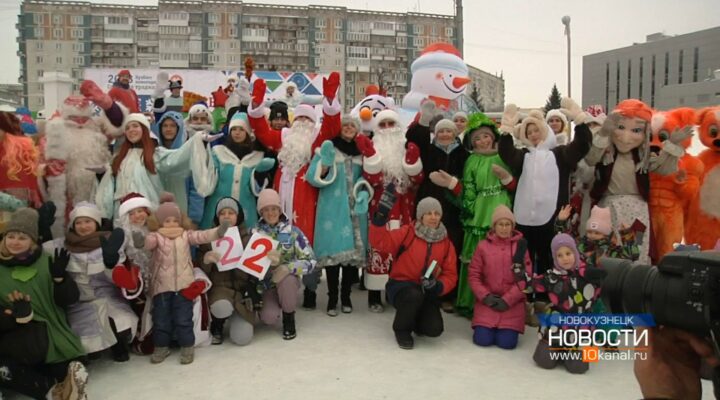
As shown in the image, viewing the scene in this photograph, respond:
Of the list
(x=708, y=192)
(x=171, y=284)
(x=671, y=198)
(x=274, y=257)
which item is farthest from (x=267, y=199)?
(x=708, y=192)

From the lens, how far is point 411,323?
381 centimetres

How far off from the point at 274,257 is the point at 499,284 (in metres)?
1.60

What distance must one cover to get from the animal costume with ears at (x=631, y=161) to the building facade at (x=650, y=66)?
130 feet

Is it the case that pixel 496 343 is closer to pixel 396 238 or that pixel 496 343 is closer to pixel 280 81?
pixel 396 238

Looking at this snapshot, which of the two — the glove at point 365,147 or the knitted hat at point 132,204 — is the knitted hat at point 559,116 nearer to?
the glove at point 365,147

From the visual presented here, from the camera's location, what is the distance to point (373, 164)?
4449 mm

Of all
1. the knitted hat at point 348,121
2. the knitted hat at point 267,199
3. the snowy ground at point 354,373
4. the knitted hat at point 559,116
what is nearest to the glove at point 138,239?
the snowy ground at point 354,373

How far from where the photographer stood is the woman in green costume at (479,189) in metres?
4.25

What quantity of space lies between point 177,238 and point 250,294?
0.69m

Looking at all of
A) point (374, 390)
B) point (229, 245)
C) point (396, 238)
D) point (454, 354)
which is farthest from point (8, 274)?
point (454, 354)

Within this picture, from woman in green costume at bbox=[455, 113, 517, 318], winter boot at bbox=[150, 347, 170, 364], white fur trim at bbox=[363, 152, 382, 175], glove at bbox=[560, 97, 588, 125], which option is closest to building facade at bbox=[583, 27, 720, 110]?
glove at bbox=[560, 97, 588, 125]

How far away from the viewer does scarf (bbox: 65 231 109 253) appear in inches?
130

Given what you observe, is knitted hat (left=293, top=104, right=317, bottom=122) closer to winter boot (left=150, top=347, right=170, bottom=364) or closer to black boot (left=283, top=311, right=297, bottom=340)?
black boot (left=283, top=311, right=297, bottom=340)

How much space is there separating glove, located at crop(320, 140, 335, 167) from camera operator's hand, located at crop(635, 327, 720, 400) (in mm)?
3216
